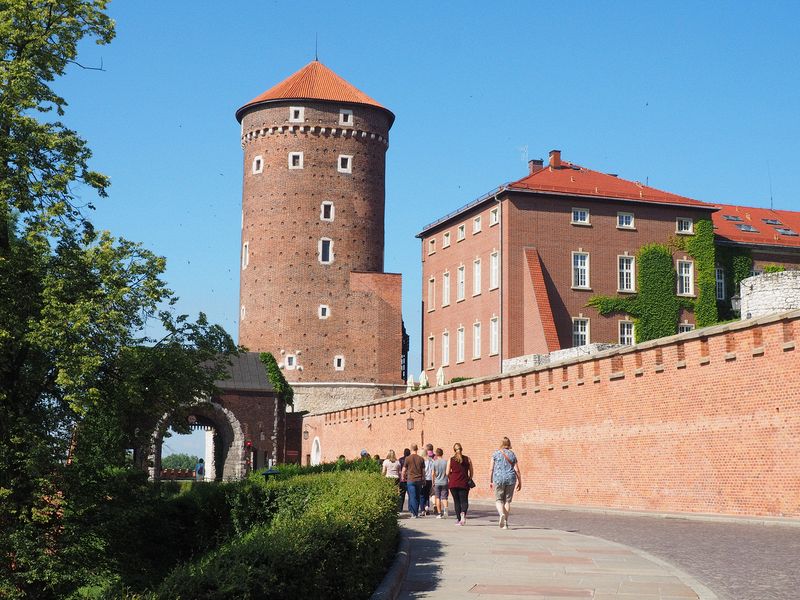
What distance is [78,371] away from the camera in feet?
65.8

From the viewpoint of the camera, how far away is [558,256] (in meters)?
52.0

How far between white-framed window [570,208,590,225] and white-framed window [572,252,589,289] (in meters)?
1.45

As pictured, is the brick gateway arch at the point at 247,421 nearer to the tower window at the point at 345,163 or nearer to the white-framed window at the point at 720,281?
the tower window at the point at 345,163

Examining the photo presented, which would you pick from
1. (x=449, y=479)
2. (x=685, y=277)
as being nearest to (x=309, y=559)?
(x=449, y=479)

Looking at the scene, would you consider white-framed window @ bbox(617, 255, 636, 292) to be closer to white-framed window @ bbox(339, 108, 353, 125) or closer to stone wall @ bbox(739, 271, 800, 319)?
stone wall @ bbox(739, 271, 800, 319)

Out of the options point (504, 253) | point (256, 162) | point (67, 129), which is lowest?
point (67, 129)

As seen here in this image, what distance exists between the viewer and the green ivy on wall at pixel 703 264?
5338 centimetres

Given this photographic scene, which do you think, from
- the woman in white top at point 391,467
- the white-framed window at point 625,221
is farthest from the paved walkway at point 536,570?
the white-framed window at point 625,221

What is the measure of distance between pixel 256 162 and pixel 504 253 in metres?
20.4

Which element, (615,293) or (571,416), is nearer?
(571,416)

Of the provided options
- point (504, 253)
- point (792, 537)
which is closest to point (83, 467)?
point (792, 537)

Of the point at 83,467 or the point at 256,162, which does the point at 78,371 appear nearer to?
the point at 83,467

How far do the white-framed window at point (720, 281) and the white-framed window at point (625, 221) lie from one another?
5.13 meters

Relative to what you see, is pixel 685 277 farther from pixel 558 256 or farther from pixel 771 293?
pixel 771 293
